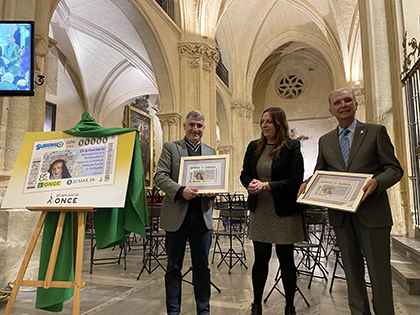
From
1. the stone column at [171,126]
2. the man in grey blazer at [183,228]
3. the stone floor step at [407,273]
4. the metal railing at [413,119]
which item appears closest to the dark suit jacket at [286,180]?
the man in grey blazer at [183,228]

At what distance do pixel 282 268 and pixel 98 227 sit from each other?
1.45 meters

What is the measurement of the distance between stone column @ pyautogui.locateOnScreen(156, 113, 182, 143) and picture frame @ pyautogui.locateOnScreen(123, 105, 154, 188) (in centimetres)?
227

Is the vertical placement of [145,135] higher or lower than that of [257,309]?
higher

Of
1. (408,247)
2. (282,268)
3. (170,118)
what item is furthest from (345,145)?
(170,118)

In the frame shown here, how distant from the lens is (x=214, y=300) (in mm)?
3377

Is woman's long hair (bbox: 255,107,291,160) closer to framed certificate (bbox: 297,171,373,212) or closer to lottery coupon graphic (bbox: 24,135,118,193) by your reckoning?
framed certificate (bbox: 297,171,373,212)

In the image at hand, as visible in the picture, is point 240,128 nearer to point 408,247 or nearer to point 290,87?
point 290,87

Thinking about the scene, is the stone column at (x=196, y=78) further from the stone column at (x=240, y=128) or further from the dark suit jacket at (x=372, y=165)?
the dark suit jacket at (x=372, y=165)

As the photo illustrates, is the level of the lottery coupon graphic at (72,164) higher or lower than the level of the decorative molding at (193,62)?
lower

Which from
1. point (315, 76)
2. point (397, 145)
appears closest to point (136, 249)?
point (397, 145)

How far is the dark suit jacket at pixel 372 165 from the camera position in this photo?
6.64ft

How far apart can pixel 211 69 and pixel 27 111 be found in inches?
328

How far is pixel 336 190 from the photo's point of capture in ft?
6.75

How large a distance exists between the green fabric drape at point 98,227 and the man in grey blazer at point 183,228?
192 mm
